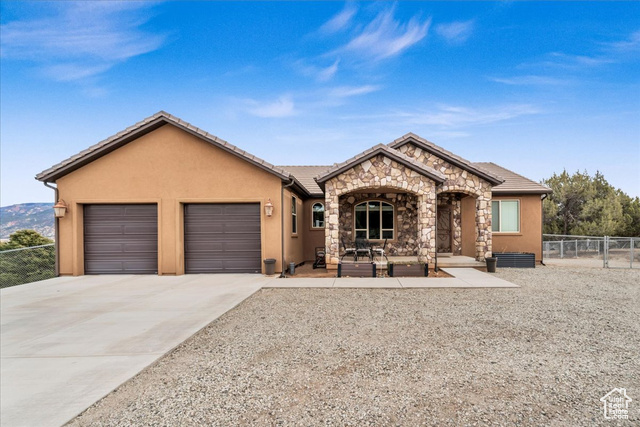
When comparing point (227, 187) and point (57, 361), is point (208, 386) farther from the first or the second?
point (227, 187)

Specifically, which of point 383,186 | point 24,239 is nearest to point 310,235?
point 383,186

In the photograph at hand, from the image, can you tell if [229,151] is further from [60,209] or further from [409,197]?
[409,197]

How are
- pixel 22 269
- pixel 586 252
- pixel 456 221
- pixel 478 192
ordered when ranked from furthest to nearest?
1. pixel 586 252
2. pixel 456 221
3. pixel 478 192
4. pixel 22 269

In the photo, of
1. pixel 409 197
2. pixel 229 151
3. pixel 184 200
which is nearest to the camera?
pixel 229 151

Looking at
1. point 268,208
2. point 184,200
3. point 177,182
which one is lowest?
point 268,208

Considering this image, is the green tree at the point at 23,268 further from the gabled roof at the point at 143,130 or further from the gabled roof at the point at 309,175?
the gabled roof at the point at 309,175

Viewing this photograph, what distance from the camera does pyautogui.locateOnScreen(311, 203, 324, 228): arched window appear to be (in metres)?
15.4

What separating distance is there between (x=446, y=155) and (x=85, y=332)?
13041mm

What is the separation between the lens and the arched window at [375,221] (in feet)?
49.1

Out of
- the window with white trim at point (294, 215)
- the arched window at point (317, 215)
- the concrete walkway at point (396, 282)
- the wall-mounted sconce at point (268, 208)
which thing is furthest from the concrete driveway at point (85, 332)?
the arched window at point (317, 215)

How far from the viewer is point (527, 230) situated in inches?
574

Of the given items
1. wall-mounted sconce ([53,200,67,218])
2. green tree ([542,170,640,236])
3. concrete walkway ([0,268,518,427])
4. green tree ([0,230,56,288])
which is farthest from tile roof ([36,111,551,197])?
green tree ([542,170,640,236])

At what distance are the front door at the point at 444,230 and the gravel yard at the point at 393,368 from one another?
27.8 ft

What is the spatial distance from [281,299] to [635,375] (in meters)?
6.14
